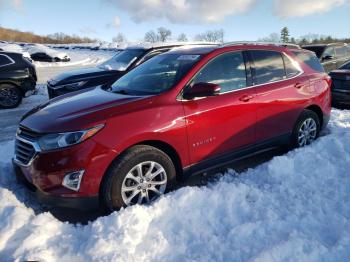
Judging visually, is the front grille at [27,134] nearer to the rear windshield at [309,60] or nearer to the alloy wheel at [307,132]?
the alloy wheel at [307,132]

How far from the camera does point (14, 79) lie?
10.2 m

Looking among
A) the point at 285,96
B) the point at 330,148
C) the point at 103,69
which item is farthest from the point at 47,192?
the point at 103,69

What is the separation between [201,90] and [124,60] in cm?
578

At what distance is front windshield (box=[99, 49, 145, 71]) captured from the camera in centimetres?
909

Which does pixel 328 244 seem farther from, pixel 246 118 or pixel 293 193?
pixel 246 118

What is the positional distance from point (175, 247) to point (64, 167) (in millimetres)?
1281

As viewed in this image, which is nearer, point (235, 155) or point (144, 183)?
point (144, 183)

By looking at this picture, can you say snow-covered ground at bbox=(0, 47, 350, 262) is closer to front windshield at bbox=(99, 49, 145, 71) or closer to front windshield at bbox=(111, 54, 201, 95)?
front windshield at bbox=(111, 54, 201, 95)

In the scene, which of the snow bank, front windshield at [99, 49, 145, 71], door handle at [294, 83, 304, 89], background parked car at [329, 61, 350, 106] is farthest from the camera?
front windshield at [99, 49, 145, 71]

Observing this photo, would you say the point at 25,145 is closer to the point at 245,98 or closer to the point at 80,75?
the point at 245,98

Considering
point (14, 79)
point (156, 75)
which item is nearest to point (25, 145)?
point (156, 75)

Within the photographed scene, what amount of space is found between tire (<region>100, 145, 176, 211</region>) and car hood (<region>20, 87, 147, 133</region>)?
47 centimetres

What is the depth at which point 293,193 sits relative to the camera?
3.97 m

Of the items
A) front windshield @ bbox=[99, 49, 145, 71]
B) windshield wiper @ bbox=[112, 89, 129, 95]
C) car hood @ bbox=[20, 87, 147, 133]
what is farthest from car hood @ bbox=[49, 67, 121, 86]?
windshield wiper @ bbox=[112, 89, 129, 95]
